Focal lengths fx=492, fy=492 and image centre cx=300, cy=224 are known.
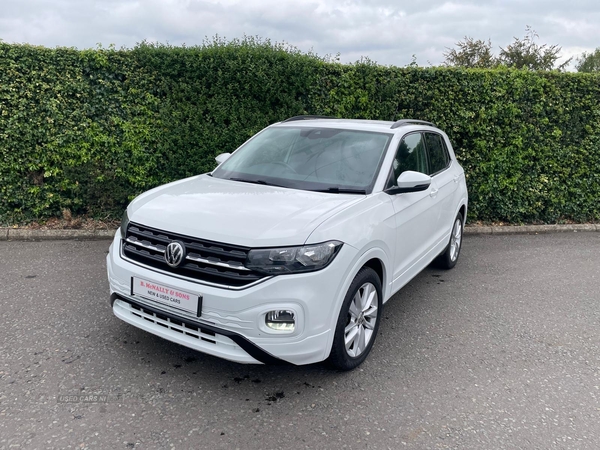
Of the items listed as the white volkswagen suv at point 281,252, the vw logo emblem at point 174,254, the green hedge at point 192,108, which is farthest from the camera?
the green hedge at point 192,108

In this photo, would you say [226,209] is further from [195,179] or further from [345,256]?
[195,179]

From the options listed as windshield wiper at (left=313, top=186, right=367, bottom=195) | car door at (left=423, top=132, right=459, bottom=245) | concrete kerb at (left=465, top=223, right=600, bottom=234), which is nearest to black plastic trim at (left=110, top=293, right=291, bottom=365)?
windshield wiper at (left=313, top=186, right=367, bottom=195)

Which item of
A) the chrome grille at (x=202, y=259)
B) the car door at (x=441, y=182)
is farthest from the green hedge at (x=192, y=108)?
the chrome grille at (x=202, y=259)

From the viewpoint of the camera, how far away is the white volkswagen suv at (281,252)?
289 cm

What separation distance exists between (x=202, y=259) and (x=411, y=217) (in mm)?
1942

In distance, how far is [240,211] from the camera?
10.7 feet

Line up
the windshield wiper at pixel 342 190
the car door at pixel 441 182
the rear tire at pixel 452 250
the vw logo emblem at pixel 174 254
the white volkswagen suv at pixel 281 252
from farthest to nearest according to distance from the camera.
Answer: the rear tire at pixel 452 250 < the car door at pixel 441 182 < the windshield wiper at pixel 342 190 < the vw logo emblem at pixel 174 254 < the white volkswagen suv at pixel 281 252

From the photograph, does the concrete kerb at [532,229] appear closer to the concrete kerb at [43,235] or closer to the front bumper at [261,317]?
the front bumper at [261,317]

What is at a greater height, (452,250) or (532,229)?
(452,250)

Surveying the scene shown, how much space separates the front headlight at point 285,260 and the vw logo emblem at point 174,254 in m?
0.45

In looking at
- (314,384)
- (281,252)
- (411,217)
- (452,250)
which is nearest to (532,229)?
(452,250)

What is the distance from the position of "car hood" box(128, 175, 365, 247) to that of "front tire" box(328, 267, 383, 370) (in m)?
0.54

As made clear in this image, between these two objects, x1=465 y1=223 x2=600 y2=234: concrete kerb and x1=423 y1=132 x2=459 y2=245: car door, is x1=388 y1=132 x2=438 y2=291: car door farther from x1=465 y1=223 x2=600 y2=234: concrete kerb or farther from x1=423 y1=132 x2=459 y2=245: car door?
x1=465 y1=223 x2=600 y2=234: concrete kerb

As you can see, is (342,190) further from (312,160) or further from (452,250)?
(452,250)
